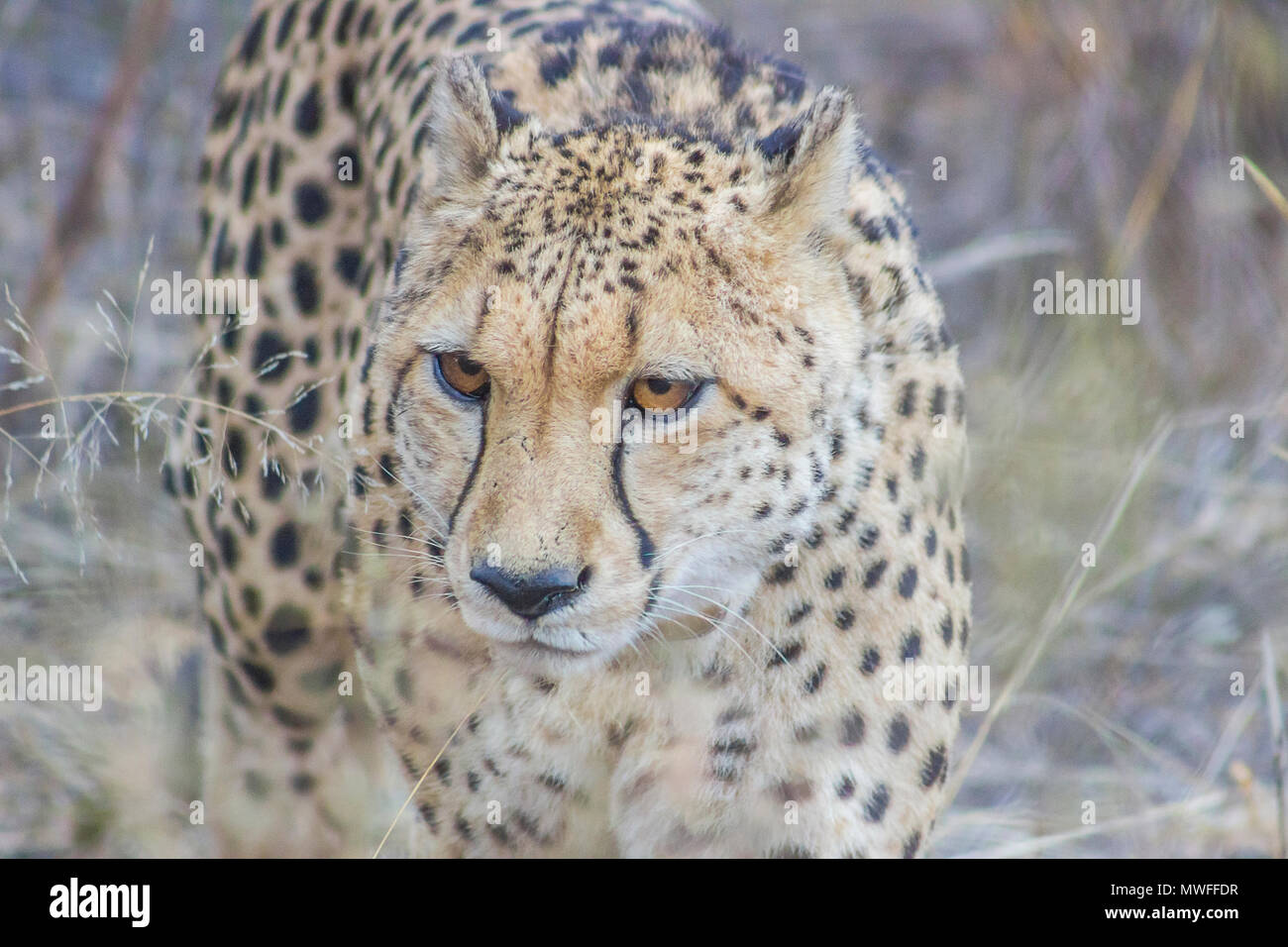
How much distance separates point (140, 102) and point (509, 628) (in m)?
3.46

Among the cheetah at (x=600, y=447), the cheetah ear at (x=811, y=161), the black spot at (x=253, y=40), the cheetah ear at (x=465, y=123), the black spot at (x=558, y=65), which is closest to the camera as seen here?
the cheetah at (x=600, y=447)

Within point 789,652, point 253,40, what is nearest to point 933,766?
point 789,652

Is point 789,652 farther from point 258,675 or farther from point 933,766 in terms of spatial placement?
point 258,675

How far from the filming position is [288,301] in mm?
3219

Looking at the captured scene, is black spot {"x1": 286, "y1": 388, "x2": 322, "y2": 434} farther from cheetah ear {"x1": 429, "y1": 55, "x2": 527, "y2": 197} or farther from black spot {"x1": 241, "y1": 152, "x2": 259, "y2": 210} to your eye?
cheetah ear {"x1": 429, "y1": 55, "x2": 527, "y2": 197}

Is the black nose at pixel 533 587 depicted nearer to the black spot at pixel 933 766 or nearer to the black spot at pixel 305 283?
the black spot at pixel 933 766

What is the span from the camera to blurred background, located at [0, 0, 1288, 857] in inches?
139

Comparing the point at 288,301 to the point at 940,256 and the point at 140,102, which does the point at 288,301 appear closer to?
the point at 140,102

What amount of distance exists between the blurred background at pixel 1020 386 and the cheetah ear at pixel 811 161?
91cm

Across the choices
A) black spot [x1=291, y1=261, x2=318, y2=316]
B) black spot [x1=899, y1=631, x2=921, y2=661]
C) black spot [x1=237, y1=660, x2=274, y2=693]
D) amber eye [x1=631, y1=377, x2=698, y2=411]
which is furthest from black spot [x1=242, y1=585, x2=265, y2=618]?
black spot [x1=899, y1=631, x2=921, y2=661]

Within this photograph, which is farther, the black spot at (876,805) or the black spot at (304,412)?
the black spot at (304,412)

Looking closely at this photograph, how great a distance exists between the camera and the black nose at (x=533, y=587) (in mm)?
2059

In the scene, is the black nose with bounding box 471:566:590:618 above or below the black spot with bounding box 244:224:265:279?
below

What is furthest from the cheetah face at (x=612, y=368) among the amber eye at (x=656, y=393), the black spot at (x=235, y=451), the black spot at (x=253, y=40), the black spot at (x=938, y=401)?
the black spot at (x=253, y=40)
